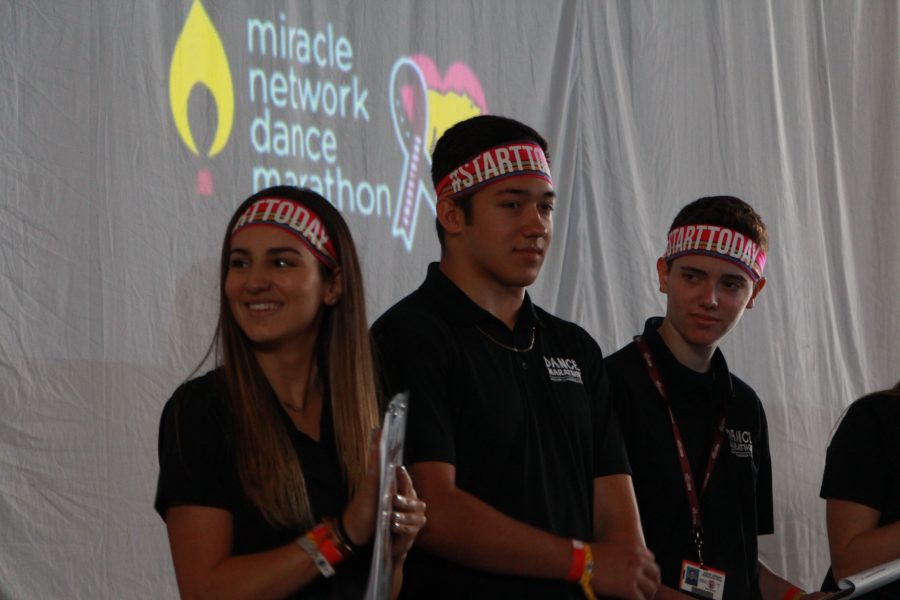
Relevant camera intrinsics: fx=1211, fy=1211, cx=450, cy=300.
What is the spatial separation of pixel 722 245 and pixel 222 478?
1546mm

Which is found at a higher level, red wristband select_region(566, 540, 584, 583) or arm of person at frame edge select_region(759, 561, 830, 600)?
red wristband select_region(566, 540, 584, 583)

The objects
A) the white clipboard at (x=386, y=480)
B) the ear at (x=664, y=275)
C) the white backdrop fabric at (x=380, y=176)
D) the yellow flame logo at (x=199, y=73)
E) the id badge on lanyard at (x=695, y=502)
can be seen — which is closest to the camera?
the white clipboard at (x=386, y=480)

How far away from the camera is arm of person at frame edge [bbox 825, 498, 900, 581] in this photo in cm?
258

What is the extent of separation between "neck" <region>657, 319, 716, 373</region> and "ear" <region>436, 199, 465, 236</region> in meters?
0.75

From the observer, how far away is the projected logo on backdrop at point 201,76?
146 inches

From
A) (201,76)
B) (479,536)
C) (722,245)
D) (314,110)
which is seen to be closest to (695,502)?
(722,245)

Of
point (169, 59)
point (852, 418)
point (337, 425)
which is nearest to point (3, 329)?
point (169, 59)

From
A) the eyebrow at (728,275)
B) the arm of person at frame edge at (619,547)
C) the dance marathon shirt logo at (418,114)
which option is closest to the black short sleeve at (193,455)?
the arm of person at frame edge at (619,547)

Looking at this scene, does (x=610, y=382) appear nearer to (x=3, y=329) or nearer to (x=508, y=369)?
(x=508, y=369)

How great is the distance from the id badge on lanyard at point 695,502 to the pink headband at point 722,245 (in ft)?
0.95

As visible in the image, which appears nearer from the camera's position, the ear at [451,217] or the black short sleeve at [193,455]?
the black short sleeve at [193,455]

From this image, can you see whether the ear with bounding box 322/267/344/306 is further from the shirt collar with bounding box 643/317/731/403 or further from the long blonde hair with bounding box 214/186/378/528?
the shirt collar with bounding box 643/317/731/403

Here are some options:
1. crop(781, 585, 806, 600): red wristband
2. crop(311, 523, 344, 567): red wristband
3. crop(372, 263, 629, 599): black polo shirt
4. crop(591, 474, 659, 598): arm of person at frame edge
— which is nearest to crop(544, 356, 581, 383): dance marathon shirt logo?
crop(372, 263, 629, 599): black polo shirt

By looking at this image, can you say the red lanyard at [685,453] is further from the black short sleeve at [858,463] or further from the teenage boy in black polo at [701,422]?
the black short sleeve at [858,463]
